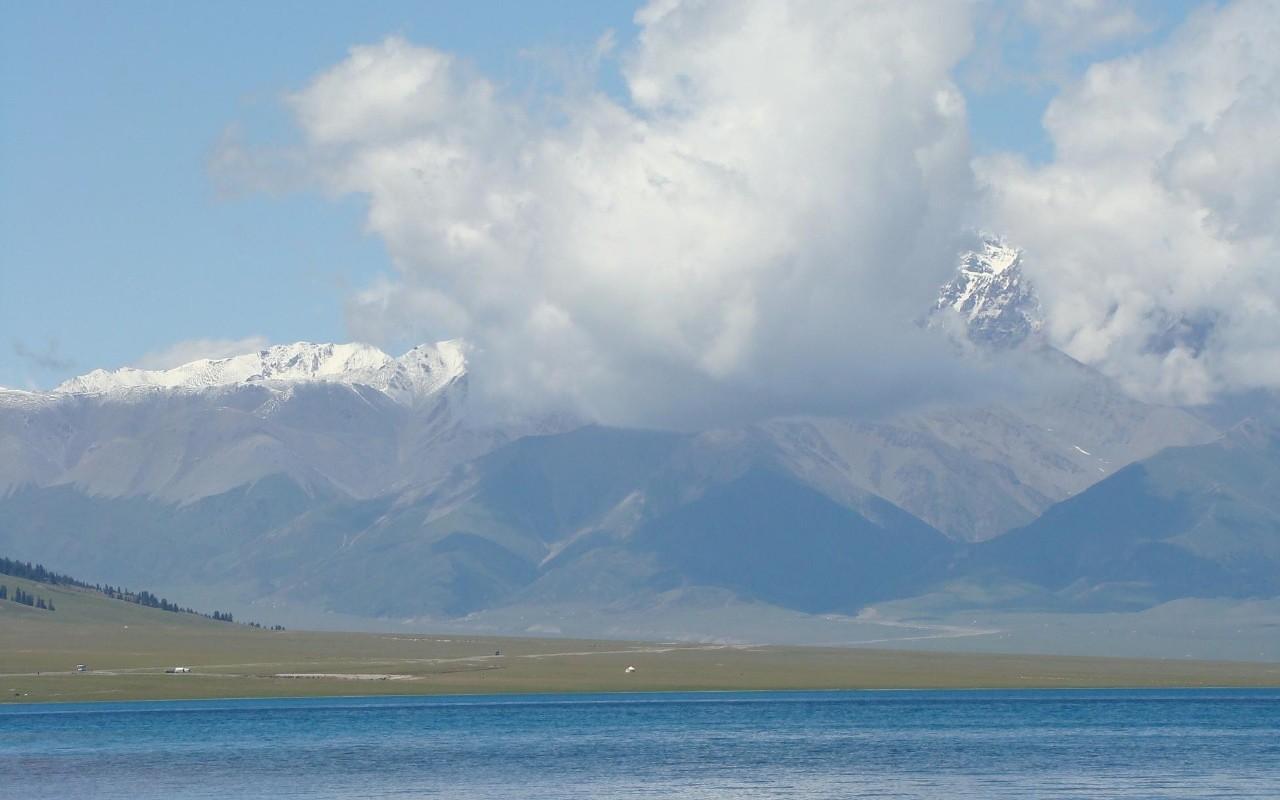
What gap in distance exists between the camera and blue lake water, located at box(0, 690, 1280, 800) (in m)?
101

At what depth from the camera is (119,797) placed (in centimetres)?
9856

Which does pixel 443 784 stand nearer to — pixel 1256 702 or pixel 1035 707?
pixel 1035 707

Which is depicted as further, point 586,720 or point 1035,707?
point 1035,707

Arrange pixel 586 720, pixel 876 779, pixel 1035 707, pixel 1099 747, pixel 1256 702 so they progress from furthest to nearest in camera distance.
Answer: pixel 1256 702 → pixel 1035 707 → pixel 586 720 → pixel 1099 747 → pixel 876 779

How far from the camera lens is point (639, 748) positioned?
124 meters

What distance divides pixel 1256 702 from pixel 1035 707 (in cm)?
2758

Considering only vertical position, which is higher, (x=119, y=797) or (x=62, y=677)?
(x=62, y=677)

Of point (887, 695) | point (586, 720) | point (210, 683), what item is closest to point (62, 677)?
point (210, 683)

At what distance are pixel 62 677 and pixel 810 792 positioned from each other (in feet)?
364

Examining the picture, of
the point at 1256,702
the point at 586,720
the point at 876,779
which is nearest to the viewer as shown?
the point at 876,779

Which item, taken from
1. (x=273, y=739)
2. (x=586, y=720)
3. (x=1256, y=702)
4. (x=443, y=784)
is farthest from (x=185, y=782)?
(x=1256, y=702)

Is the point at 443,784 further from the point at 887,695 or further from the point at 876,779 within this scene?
the point at 887,695

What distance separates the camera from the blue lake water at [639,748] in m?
101

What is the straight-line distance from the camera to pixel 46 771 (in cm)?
11025
